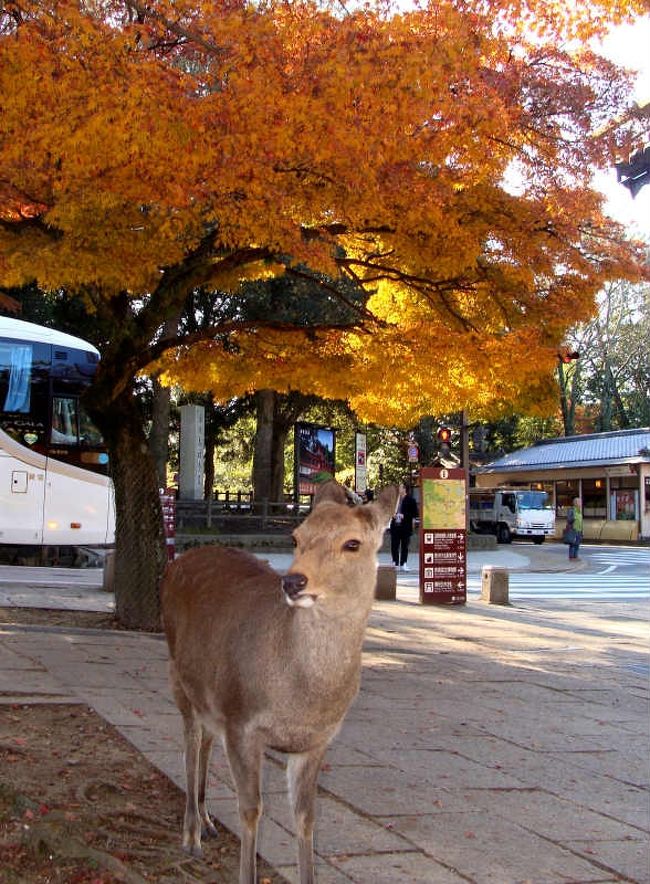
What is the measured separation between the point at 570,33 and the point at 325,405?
31.5 metres

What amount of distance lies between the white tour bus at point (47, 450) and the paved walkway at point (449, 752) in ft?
33.4

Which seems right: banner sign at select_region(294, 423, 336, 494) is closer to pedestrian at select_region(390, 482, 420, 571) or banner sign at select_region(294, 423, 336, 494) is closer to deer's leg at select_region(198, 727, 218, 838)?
pedestrian at select_region(390, 482, 420, 571)

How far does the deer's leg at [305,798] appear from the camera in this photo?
144 inches

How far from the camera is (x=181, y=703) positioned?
442 centimetres

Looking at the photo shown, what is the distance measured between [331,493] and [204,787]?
1651 mm

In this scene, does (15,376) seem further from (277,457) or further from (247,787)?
(277,457)

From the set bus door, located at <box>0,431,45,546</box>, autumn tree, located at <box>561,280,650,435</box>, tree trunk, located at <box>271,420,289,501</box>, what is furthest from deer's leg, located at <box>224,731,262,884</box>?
autumn tree, located at <box>561,280,650,435</box>

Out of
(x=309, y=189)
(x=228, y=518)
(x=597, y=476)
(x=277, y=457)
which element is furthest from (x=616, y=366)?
(x=309, y=189)

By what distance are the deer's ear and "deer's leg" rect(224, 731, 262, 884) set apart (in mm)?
976

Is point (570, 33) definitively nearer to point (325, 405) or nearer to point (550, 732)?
point (550, 732)

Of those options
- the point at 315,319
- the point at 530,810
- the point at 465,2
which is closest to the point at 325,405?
the point at 315,319

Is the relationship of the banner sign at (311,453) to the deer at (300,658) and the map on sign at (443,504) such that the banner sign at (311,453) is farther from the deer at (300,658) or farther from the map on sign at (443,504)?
the deer at (300,658)

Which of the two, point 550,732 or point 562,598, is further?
point 562,598

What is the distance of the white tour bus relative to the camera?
19.6 meters
